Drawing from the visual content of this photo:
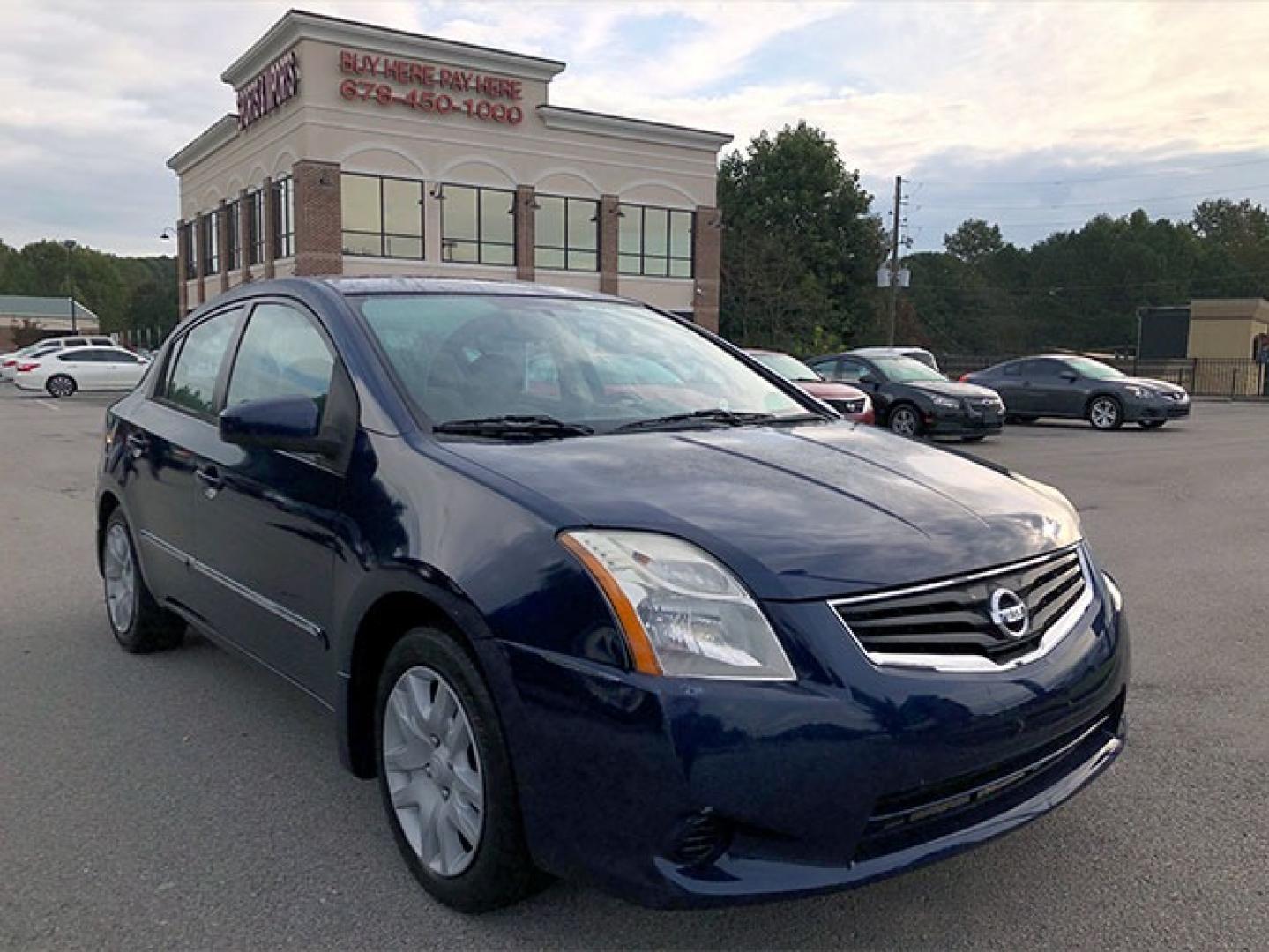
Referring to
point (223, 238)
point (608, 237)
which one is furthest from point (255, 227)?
point (608, 237)

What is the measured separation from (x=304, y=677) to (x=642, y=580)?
1512 millimetres

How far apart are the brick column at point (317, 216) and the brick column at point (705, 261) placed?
13.9 meters

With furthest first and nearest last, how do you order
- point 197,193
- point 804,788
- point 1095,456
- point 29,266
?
point 29,266
point 197,193
point 1095,456
point 804,788

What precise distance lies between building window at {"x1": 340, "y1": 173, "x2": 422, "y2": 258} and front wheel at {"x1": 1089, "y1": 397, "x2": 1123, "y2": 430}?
22.7 metres

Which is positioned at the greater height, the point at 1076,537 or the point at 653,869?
the point at 1076,537

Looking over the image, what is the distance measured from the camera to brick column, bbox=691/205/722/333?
1574 inches

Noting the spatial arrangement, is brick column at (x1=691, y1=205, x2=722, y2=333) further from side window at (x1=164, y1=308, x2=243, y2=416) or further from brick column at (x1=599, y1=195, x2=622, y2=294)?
side window at (x1=164, y1=308, x2=243, y2=416)

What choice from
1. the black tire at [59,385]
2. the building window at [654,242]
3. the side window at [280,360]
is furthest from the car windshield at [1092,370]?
the black tire at [59,385]

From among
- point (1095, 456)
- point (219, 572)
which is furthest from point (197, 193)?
point (219, 572)

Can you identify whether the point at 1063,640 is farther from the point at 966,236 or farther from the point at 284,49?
the point at 966,236

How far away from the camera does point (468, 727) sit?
249 cm

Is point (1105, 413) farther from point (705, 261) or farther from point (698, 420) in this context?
point (705, 261)

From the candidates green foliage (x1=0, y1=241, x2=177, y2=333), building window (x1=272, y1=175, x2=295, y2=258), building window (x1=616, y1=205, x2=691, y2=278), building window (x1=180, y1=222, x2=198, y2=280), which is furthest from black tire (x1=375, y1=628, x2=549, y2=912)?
green foliage (x1=0, y1=241, x2=177, y2=333)

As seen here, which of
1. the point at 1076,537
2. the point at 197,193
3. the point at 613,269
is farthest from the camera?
the point at 197,193
